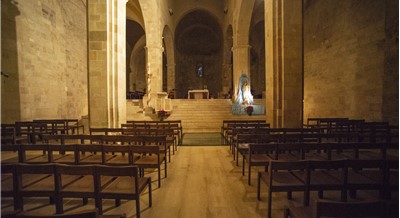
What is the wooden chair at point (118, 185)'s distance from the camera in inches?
99.4

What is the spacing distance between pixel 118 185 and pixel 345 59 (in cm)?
1218

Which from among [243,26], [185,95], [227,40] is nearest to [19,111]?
[243,26]

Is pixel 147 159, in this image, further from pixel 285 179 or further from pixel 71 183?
pixel 285 179

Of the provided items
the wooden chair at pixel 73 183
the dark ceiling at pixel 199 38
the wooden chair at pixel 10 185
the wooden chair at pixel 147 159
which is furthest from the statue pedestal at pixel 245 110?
the dark ceiling at pixel 199 38

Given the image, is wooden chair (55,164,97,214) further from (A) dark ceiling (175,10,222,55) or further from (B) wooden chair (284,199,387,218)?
(A) dark ceiling (175,10,222,55)

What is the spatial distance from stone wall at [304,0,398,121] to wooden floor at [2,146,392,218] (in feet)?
26.1

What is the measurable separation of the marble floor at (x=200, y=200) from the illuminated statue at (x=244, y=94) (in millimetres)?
8862

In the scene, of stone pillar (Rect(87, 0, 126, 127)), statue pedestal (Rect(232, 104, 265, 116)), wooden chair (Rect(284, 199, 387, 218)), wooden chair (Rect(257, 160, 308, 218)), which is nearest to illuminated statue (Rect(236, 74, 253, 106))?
statue pedestal (Rect(232, 104, 265, 116))

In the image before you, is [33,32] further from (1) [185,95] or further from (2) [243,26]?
(1) [185,95]

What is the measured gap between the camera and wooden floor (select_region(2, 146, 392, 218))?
10.4 ft

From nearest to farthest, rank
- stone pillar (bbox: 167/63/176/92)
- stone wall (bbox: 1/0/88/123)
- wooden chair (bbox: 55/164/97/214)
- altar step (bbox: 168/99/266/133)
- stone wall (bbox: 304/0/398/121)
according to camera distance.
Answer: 1. wooden chair (bbox: 55/164/97/214)
2. stone wall (bbox: 1/0/88/123)
3. stone wall (bbox: 304/0/398/121)
4. altar step (bbox: 168/99/266/133)
5. stone pillar (bbox: 167/63/176/92)

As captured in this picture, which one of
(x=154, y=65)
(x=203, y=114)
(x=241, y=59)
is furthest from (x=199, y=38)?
(x=203, y=114)

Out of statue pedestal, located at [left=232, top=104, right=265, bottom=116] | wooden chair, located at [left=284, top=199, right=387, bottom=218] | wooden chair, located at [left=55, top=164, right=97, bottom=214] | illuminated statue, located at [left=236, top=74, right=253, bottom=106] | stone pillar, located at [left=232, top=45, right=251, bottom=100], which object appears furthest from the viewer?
stone pillar, located at [left=232, top=45, right=251, bottom=100]

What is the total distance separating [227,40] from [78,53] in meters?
11.6
